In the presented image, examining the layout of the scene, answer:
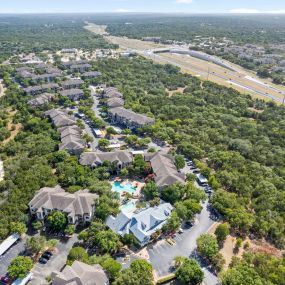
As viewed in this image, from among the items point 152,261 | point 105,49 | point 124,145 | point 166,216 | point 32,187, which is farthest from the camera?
point 105,49

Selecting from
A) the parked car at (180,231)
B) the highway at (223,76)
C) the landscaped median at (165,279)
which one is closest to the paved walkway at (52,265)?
the landscaped median at (165,279)

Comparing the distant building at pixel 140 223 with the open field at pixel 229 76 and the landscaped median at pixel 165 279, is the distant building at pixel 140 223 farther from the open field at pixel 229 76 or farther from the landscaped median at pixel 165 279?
the open field at pixel 229 76

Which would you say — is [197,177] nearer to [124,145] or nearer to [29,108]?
[124,145]

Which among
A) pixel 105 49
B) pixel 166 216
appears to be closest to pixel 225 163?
pixel 166 216

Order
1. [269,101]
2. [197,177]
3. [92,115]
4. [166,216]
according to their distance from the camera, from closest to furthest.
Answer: [166,216] → [197,177] → [92,115] → [269,101]

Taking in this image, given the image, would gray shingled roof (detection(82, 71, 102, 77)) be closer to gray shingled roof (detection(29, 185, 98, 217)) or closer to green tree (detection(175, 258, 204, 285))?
gray shingled roof (detection(29, 185, 98, 217))

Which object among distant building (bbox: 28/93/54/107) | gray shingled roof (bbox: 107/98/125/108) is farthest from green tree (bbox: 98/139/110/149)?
distant building (bbox: 28/93/54/107)

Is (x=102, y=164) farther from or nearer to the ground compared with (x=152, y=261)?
farther from the ground
